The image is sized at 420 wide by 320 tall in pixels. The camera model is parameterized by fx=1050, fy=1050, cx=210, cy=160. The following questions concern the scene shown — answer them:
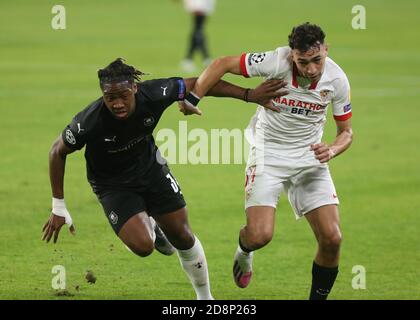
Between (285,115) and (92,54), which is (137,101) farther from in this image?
(92,54)

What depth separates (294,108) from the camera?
9836 mm

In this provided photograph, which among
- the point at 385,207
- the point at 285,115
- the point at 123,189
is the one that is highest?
the point at 285,115

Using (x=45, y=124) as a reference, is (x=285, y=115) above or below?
above

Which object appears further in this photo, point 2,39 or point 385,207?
point 2,39

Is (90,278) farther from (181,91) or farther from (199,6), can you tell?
(199,6)

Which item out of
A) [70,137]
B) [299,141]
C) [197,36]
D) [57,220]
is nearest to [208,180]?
[299,141]

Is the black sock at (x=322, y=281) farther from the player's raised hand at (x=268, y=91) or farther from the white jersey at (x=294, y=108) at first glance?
the player's raised hand at (x=268, y=91)

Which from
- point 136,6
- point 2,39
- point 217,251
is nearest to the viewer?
point 217,251

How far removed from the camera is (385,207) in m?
14.6

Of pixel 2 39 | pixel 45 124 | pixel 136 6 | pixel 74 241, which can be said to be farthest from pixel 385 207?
pixel 136 6

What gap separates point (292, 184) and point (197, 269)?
1228 mm

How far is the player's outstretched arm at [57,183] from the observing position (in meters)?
9.30

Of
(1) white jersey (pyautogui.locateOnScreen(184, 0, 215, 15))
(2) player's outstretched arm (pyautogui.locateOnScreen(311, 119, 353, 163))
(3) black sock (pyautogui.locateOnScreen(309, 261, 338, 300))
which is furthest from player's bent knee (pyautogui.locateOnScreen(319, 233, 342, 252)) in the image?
(1) white jersey (pyautogui.locateOnScreen(184, 0, 215, 15))

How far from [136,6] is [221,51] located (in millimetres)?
15990
